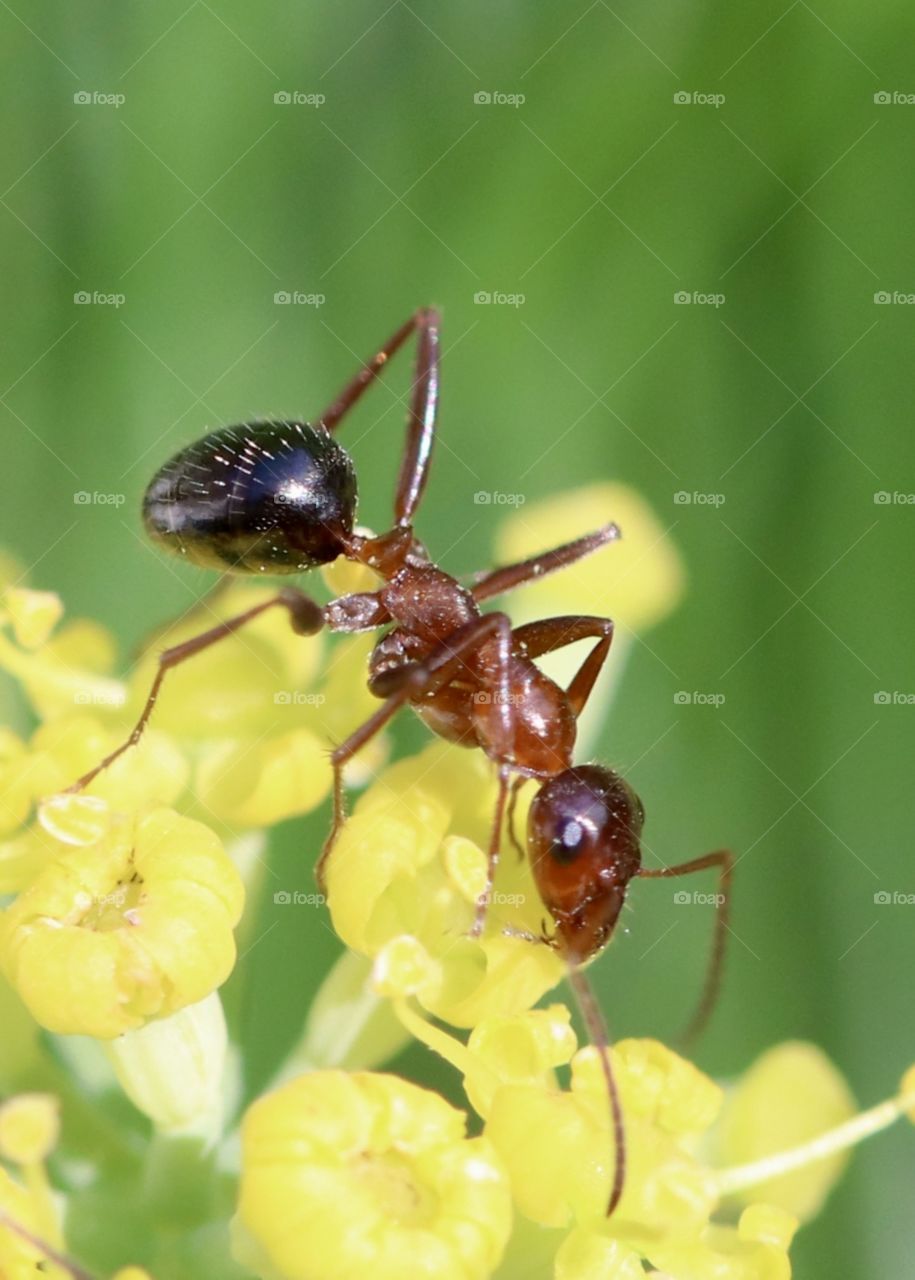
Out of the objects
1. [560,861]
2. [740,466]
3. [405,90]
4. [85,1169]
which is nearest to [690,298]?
[740,466]

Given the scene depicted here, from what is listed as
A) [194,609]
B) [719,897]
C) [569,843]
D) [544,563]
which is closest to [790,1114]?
A: [719,897]

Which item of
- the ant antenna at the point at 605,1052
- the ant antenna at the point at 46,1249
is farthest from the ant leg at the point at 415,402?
the ant antenna at the point at 46,1249

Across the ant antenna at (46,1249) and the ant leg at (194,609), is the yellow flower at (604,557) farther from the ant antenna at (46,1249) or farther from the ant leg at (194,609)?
the ant antenna at (46,1249)

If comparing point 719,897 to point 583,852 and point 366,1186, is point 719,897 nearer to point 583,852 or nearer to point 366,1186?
point 583,852

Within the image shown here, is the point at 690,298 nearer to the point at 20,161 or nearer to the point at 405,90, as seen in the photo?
the point at 405,90

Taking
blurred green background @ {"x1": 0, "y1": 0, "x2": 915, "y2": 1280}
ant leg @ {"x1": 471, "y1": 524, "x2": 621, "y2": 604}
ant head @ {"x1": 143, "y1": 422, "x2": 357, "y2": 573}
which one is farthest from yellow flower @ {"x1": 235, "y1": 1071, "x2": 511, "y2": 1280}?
ant leg @ {"x1": 471, "y1": 524, "x2": 621, "y2": 604}

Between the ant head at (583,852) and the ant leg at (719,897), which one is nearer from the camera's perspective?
the ant head at (583,852)
